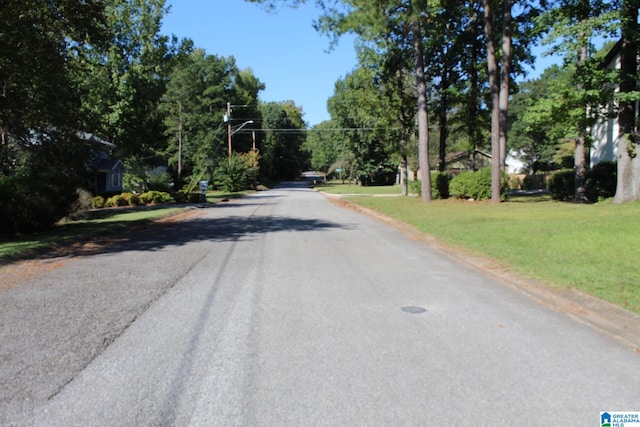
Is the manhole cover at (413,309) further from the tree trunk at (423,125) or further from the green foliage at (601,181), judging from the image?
the tree trunk at (423,125)

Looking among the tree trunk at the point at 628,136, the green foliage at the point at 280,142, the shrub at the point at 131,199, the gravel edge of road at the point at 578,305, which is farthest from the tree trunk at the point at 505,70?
the green foliage at the point at 280,142

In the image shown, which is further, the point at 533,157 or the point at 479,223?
the point at 533,157

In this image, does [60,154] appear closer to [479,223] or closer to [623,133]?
[479,223]

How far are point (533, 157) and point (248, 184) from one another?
138 ft

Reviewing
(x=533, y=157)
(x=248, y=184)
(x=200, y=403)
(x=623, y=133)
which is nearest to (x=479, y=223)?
(x=623, y=133)

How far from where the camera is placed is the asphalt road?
12.3ft

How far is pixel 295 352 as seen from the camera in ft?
16.3

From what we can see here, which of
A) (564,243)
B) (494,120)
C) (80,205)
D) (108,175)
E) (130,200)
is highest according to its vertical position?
(494,120)

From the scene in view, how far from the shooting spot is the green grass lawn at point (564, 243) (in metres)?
7.74

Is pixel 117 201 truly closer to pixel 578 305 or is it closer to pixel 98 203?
pixel 98 203

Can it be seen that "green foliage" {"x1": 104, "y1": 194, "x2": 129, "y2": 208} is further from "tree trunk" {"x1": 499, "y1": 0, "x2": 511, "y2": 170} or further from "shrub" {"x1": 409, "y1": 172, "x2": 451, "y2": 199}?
"tree trunk" {"x1": 499, "y1": 0, "x2": 511, "y2": 170}

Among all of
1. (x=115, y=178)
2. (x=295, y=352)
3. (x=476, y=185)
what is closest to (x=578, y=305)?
(x=295, y=352)

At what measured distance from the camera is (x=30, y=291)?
25.2ft

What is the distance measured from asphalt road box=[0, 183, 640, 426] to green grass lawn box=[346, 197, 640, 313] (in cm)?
102
